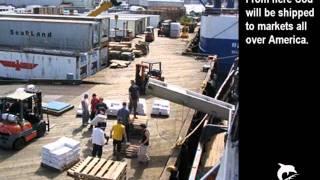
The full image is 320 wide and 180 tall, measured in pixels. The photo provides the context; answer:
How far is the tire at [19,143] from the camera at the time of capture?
13.9 metres

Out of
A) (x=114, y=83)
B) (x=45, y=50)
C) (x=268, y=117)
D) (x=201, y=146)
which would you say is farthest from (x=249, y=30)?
(x=45, y=50)

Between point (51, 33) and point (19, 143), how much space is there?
1342 centimetres

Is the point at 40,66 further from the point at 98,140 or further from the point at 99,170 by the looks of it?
the point at 99,170

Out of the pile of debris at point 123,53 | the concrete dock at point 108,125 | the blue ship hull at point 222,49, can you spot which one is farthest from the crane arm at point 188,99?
the blue ship hull at point 222,49

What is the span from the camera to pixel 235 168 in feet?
23.0

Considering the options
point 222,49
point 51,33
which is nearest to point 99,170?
point 51,33

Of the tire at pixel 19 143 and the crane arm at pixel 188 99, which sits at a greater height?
the crane arm at pixel 188 99

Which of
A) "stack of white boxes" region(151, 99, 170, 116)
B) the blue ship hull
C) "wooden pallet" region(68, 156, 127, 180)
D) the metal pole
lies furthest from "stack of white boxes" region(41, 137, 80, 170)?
the blue ship hull

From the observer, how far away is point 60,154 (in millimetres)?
12531

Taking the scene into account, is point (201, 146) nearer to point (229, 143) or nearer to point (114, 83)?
point (229, 143)

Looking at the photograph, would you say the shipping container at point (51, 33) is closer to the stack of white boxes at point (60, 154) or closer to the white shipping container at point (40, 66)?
the white shipping container at point (40, 66)

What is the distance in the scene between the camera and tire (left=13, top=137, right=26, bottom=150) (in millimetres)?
13877

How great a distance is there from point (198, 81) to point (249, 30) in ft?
66.7

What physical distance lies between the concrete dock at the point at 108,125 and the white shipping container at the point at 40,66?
1.25 metres
